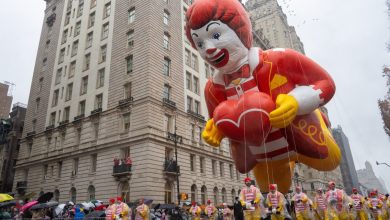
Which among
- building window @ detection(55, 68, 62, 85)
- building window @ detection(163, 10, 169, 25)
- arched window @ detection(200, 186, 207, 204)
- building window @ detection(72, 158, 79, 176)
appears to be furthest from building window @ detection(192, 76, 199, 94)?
building window @ detection(55, 68, 62, 85)

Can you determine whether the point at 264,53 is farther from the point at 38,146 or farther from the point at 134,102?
the point at 38,146

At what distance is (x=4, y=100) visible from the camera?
189 feet

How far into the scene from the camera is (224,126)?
5.08 metres

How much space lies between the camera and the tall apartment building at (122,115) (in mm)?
24141

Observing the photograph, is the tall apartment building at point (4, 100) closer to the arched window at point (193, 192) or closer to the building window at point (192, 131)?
the building window at point (192, 131)

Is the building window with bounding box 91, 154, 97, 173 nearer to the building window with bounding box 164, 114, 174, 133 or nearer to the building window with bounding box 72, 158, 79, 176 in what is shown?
the building window with bounding box 72, 158, 79, 176

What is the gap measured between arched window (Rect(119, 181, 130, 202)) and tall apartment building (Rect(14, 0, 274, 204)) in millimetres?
78

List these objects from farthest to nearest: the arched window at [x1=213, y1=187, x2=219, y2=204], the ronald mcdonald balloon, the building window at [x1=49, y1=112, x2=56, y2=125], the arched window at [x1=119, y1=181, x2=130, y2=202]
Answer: the building window at [x1=49, y1=112, x2=56, y2=125]
the arched window at [x1=213, y1=187, x2=219, y2=204]
the arched window at [x1=119, y1=181, x2=130, y2=202]
the ronald mcdonald balloon

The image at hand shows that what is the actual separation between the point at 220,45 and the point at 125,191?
20265mm

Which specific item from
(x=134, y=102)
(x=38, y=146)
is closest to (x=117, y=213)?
(x=134, y=102)

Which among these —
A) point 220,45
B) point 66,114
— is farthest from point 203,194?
point 220,45

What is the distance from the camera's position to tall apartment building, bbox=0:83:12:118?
56.8 m

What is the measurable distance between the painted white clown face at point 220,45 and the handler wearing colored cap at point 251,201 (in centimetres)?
316

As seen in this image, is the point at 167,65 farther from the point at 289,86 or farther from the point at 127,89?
the point at 289,86
